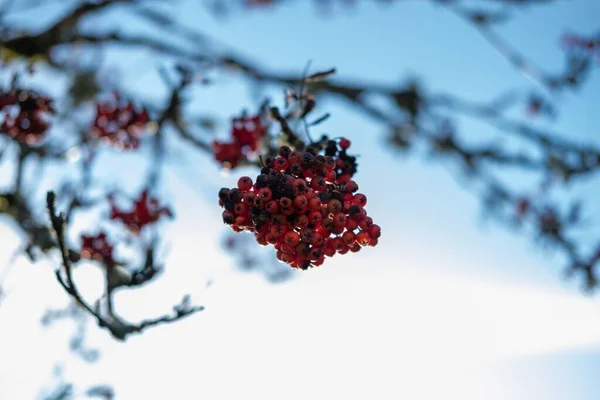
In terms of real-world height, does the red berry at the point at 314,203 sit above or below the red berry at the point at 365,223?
below

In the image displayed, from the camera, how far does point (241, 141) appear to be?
124 inches

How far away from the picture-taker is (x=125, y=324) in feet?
7.03

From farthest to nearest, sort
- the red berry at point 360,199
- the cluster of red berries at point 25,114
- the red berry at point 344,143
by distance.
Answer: the cluster of red berries at point 25,114 < the red berry at point 344,143 < the red berry at point 360,199

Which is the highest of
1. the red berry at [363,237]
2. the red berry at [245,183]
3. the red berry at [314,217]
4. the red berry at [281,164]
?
the red berry at [363,237]

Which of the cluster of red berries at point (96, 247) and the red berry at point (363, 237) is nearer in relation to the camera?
the red berry at point (363, 237)

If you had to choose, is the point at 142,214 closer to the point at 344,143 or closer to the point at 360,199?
the point at 344,143

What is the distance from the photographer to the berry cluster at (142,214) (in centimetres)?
361

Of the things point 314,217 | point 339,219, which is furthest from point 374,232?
point 314,217

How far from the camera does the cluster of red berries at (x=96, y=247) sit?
3064mm

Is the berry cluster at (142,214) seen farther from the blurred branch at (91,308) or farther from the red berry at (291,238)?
the red berry at (291,238)

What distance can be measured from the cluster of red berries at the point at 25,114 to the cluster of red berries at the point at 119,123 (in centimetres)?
58

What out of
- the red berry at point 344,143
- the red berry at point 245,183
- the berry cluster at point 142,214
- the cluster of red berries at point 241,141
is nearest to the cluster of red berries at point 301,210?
the red berry at point 245,183

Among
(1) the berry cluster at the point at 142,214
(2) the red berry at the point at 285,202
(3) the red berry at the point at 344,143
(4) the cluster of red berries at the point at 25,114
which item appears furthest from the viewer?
(1) the berry cluster at the point at 142,214

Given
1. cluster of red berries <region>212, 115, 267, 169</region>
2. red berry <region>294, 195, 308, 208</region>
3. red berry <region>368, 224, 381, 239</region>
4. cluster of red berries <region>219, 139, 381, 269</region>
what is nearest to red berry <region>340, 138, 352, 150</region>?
cluster of red berries <region>219, 139, 381, 269</region>
